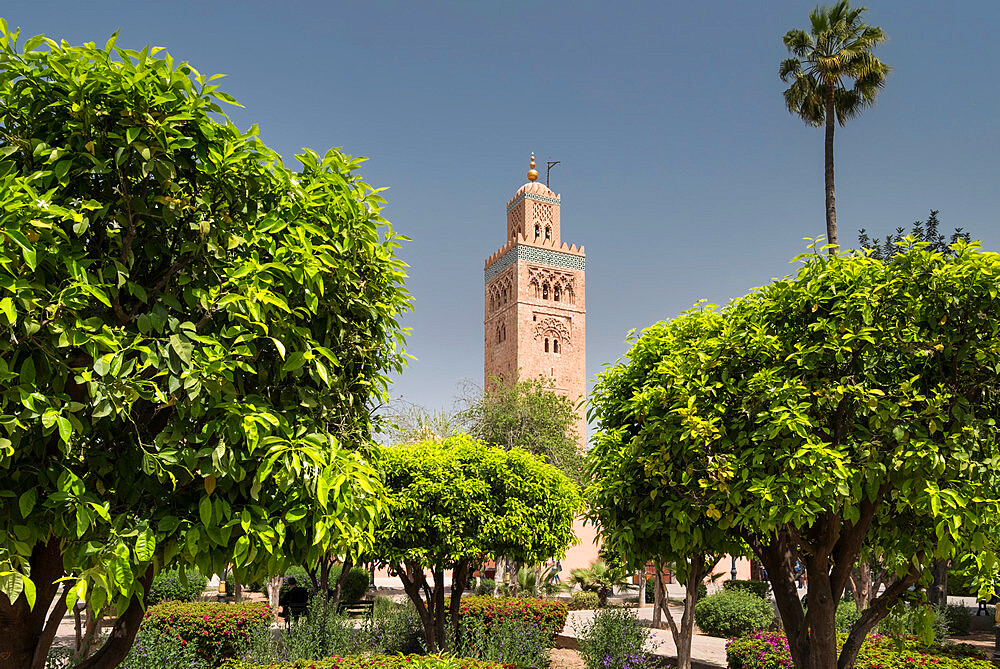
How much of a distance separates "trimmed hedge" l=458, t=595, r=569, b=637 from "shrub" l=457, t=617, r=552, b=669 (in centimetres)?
74

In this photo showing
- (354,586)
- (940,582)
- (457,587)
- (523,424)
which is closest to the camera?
(457,587)

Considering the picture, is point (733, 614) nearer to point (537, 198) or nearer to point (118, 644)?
point (118, 644)

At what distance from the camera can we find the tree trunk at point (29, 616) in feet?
13.6

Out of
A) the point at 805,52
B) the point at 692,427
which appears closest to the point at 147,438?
the point at 692,427

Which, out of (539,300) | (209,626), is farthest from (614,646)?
(539,300)

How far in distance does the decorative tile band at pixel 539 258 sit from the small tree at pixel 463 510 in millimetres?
41790

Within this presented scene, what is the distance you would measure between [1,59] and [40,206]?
97cm

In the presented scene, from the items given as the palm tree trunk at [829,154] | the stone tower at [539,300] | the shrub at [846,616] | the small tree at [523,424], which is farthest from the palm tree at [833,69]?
the stone tower at [539,300]

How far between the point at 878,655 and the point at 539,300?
44.5 metres

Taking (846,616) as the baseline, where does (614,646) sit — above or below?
above

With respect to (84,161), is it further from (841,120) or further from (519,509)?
(841,120)

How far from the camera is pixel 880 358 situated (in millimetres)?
5832

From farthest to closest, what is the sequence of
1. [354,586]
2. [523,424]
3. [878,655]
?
1. [523,424]
2. [354,586]
3. [878,655]

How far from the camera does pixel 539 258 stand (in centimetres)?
5450
